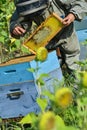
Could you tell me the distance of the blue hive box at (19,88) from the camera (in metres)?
3.21

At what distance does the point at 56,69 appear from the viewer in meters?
3.48

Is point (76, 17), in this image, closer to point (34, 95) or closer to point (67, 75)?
point (67, 75)

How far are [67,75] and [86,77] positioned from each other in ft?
8.19

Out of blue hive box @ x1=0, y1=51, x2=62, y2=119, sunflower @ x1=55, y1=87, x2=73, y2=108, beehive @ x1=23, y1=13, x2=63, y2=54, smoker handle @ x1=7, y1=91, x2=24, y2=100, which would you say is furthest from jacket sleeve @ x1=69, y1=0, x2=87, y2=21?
sunflower @ x1=55, y1=87, x2=73, y2=108

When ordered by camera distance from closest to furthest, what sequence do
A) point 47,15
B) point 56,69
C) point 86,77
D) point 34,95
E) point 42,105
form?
point 86,77, point 42,105, point 34,95, point 56,69, point 47,15

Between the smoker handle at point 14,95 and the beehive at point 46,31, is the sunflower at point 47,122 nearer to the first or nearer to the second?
the smoker handle at point 14,95

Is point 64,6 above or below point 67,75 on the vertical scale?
above

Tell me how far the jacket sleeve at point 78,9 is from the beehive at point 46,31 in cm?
23

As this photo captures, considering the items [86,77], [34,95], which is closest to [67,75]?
[34,95]

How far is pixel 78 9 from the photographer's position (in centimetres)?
376

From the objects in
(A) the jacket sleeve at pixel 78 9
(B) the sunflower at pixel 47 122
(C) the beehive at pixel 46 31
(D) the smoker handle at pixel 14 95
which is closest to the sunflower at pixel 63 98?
(B) the sunflower at pixel 47 122

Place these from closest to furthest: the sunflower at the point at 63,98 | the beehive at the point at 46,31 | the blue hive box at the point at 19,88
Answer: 1. the sunflower at the point at 63,98
2. the blue hive box at the point at 19,88
3. the beehive at the point at 46,31

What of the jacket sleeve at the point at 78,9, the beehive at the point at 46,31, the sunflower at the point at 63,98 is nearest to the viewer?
the sunflower at the point at 63,98

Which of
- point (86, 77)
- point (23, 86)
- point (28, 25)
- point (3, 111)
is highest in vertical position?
point (86, 77)
